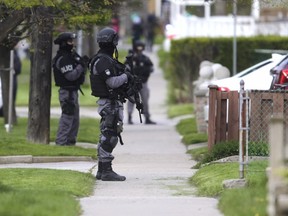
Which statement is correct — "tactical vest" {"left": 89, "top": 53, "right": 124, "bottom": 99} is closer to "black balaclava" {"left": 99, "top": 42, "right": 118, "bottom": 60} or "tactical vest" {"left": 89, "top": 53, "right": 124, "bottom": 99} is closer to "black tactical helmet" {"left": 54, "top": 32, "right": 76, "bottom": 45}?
"black balaclava" {"left": 99, "top": 42, "right": 118, "bottom": 60}

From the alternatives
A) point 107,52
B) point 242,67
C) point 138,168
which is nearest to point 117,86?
point 107,52

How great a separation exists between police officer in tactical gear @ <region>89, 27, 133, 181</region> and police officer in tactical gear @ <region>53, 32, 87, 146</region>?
4.25m

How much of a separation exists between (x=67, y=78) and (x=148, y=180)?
4.68m

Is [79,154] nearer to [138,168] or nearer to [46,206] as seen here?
[138,168]

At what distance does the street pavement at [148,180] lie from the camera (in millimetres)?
11250

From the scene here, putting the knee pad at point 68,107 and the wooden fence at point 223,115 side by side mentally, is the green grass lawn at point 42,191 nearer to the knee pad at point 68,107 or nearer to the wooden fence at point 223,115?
the wooden fence at point 223,115

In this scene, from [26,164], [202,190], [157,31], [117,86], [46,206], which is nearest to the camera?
[46,206]

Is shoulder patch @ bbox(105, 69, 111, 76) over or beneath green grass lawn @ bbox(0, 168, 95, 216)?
over

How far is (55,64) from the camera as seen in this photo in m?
18.7

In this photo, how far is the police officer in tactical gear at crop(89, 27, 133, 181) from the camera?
14.1 m

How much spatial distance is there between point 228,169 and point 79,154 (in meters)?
3.89

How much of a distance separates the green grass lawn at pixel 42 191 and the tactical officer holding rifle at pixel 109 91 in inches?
15.1

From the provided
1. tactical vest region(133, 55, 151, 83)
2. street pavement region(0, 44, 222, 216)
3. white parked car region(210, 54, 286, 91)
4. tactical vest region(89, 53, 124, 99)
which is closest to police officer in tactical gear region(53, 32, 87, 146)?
street pavement region(0, 44, 222, 216)

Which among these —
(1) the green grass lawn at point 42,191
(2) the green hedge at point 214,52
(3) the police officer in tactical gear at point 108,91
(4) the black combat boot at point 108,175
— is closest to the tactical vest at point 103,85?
(3) the police officer in tactical gear at point 108,91
